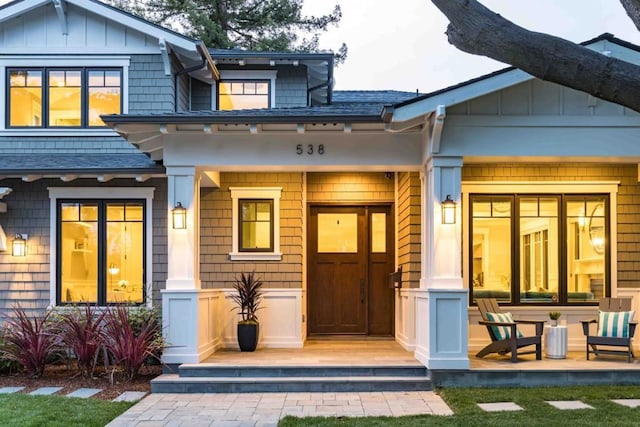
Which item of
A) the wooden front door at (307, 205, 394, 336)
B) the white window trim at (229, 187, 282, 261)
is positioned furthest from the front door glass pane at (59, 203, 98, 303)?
the wooden front door at (307, 205, 394, 336)

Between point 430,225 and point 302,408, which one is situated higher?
point 430,225

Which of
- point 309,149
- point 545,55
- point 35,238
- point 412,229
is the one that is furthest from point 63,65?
point 545,55

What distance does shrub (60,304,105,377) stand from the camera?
26.8 ft

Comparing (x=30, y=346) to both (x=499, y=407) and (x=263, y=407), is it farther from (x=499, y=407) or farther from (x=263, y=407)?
(x=499, y=407)

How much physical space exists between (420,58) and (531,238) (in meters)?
33.3

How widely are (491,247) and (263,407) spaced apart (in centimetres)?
449

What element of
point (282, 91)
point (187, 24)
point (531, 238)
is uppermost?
point (187, 24)

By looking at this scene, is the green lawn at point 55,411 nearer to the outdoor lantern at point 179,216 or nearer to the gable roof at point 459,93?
the outdoor lantern at point 179,216

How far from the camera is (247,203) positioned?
1036 centimetres

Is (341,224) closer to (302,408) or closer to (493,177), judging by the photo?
(493,177)

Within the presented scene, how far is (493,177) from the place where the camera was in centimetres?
970

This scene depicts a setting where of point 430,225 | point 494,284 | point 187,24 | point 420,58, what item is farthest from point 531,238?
point 420,58

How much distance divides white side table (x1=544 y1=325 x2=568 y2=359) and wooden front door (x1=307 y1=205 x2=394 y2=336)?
9.71 ft

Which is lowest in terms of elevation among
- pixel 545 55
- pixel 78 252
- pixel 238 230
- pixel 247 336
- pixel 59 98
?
pixel 247 336
